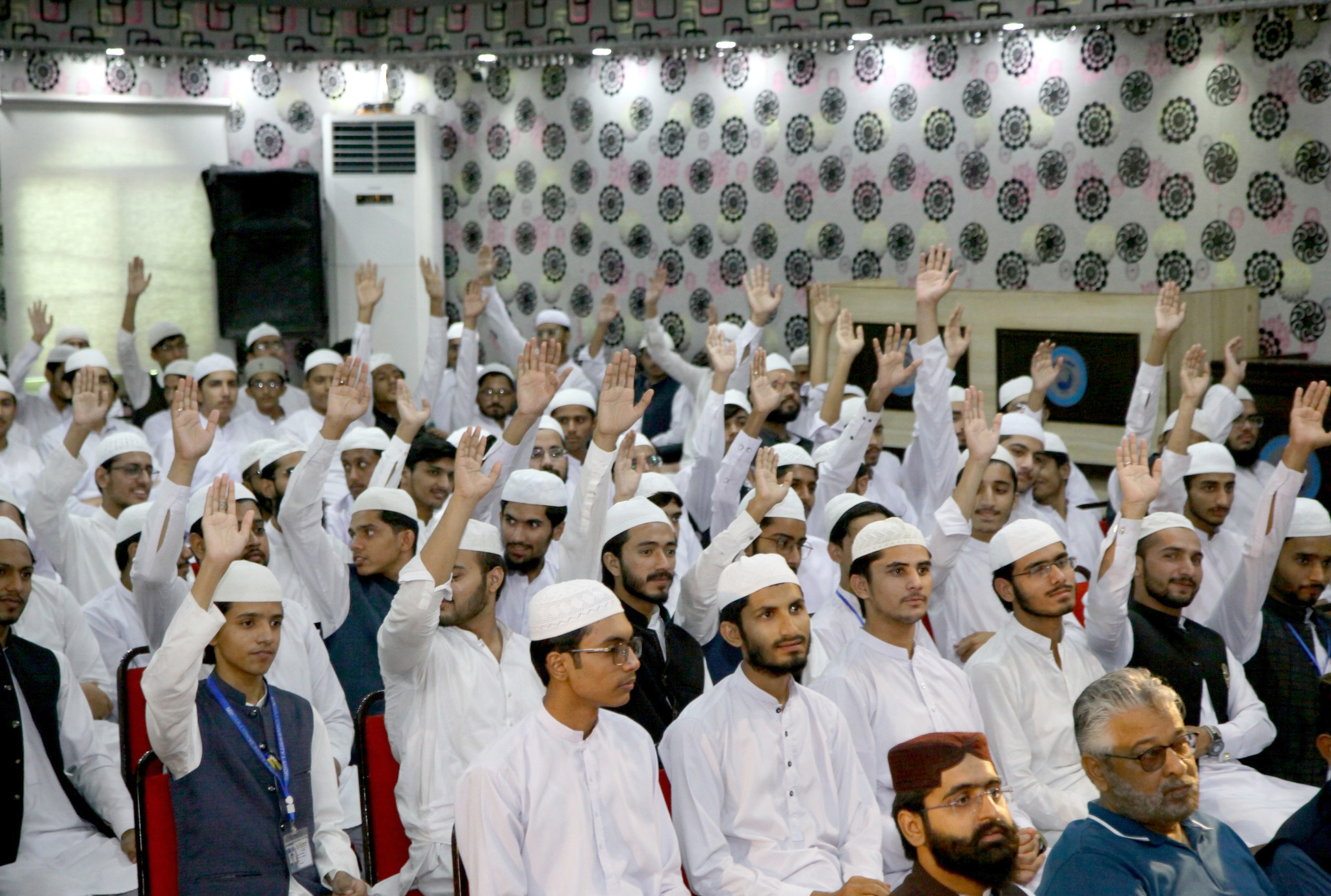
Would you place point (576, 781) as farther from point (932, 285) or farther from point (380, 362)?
point (380, 362)

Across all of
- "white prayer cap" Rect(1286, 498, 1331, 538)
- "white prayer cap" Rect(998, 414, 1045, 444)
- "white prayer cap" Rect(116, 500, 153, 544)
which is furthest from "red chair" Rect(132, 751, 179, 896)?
"white prayer cap" Rect(998, 414, 1045, 444)

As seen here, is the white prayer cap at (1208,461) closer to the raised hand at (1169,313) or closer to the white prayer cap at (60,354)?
the raised hand at (1169,313)

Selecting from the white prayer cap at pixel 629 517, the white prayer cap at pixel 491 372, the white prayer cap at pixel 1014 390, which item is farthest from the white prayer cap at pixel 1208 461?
the white prayer cap at pixel 491 372

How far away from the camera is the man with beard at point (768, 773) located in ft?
9.28

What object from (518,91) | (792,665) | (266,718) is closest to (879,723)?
(792,665)

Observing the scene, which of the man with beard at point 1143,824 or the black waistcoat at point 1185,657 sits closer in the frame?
the man with beard at point 1143,824

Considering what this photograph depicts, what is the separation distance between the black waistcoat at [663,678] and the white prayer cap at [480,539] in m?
0.38

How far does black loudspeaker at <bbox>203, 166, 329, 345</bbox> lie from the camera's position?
340 inches

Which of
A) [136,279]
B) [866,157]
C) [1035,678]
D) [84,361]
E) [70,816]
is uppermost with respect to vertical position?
[866,157]

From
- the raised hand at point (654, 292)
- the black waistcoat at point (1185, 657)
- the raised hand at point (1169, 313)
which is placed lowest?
the black waistcoat at point (1185, 657)

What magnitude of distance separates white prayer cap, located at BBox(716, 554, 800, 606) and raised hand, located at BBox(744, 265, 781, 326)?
8.68ft

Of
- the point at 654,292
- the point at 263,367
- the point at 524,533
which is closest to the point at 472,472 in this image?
the point at 524,533

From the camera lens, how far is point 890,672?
325cm

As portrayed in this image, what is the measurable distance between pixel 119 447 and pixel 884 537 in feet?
9.11
